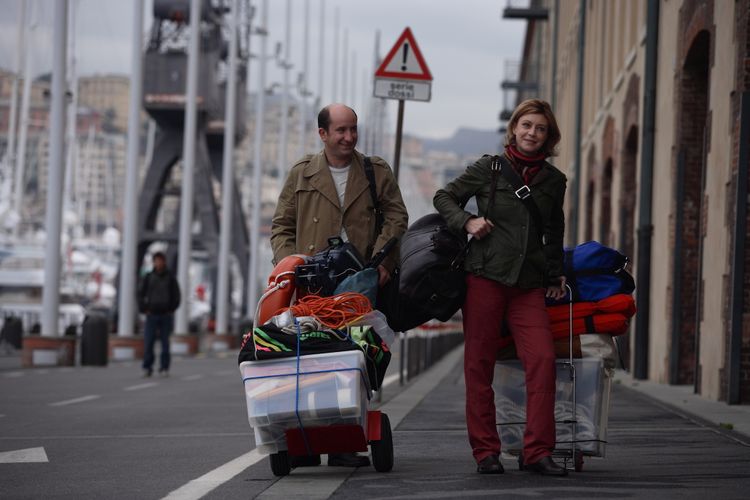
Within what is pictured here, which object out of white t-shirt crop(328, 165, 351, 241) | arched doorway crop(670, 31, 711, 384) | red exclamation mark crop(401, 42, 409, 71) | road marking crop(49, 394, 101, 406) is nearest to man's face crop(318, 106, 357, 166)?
white t-shirt crop(328, 165, 351, 241)

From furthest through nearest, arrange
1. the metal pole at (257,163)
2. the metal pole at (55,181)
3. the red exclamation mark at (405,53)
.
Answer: the metal pole at (257,163) < the metal pole at (55,181) < the red exclamation mark at (405,53)

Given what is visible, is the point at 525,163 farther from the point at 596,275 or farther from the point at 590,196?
the point at 590,196

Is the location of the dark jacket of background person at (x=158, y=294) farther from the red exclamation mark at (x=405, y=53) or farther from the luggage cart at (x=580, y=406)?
the luggage cart at (x=580, y=406)

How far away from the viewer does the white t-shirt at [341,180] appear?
8.11 meters

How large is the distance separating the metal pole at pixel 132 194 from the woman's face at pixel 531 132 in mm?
27451

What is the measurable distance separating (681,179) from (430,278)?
37.1 ft

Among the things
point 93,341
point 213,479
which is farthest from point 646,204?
point 213,479

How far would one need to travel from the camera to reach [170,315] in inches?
904

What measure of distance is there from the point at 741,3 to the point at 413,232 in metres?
6.79

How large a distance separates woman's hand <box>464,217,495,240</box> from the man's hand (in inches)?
19.4

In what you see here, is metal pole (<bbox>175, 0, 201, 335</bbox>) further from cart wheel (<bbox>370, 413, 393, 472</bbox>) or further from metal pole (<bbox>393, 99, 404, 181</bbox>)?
cart wheel (<bbox>370, 413, 393, 472</bbox>)

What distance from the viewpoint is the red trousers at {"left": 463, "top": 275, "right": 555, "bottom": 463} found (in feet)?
24.9

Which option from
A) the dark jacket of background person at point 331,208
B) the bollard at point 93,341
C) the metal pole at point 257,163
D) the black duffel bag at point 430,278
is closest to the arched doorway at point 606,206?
the bollard at point 93,341

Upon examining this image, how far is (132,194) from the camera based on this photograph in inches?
1414
